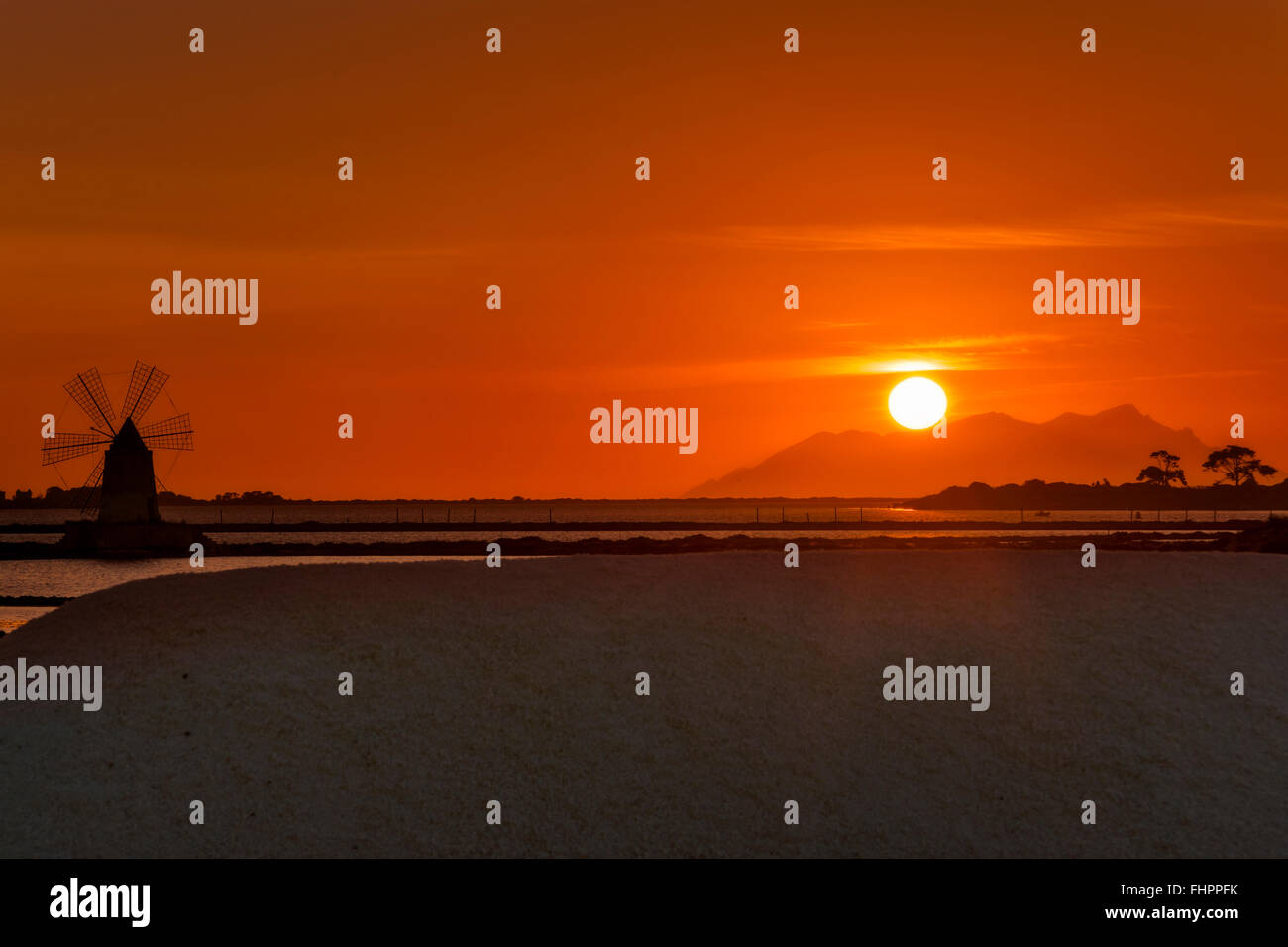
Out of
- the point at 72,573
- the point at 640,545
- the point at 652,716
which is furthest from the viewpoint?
the point at 640,545

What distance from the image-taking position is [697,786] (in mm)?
16062

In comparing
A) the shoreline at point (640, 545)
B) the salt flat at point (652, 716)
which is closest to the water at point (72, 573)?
the shoreline at point (640, 545)

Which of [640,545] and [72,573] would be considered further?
[640,545]

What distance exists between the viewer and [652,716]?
17.6 metres

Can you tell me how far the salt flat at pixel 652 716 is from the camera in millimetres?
15305

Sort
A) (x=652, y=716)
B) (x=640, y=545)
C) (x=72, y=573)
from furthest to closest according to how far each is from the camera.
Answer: (x=640, y=545), (x=72, y=573), (x=652, y=716)

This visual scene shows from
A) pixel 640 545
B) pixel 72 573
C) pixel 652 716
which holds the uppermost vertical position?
pixel 640 545

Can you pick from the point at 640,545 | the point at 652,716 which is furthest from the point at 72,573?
the point at 652,716

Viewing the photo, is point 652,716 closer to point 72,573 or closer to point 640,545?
point 640,545

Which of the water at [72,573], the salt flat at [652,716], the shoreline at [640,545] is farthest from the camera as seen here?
the shoreline at [640,545]

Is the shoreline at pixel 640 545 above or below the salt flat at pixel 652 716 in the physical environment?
above

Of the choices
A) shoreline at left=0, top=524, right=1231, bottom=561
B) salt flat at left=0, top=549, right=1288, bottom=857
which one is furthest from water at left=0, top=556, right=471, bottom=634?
salt flat at left=0, top=549, right=1288, bottom=857

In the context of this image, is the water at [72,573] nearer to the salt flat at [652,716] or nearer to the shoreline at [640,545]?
the shoreline at [640,545]

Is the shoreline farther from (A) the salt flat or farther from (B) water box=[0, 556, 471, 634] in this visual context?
(A) the salt flat
